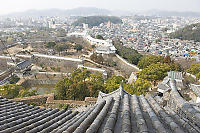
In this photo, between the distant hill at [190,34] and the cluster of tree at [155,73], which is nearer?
the cluster of tree at [155,73]

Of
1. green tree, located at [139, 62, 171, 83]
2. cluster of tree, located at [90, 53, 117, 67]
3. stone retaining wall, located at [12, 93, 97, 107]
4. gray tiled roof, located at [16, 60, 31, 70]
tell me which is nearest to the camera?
stone retaining wall, located at [12, 93, 97, 107]

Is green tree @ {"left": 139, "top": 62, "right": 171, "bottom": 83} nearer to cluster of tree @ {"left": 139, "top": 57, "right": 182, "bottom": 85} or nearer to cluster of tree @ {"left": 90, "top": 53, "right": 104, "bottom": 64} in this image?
cluster of tree @ {"left": 139, "top": 57, "right": 182, "bottom": 85}

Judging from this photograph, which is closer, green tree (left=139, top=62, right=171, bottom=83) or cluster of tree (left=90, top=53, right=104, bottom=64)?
green tree (left=139, top=62, right=171, bottom=83)

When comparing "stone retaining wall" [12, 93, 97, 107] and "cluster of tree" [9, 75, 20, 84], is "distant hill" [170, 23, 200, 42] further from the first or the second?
"cluster of tree" [9, 75, 20, 84]

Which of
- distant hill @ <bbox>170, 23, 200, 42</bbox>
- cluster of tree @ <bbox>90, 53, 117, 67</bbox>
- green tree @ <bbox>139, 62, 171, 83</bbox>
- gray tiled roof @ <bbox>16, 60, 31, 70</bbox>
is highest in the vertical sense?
distant hill @ <bbox>170, 23, 200, 42</bbox>

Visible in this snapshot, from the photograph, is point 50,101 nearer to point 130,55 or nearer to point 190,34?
point 130,55

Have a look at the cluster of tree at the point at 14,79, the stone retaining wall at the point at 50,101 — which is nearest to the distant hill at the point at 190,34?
the stone retaining wall at the point at 50,101

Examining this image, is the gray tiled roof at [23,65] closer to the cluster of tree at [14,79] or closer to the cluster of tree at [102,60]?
the cluster of tree at [14,79]

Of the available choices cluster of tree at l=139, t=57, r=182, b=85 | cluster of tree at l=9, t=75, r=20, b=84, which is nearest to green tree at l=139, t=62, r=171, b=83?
cluster of tree at l=139, t=57, r=182, b=85

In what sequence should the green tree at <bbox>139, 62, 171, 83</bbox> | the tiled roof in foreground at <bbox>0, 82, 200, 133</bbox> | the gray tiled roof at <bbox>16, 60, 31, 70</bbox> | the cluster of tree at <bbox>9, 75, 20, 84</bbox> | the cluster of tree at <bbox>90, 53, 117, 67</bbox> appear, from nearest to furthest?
the tiled roof in foreground at <bbox>0, 82, 200, 133</bbox> < the green tree at <bbox>139, 62, 171, 83</bbox> < the cluster of tree at <bbox>9, 75, 20, 84</bbox> < the gray tiled roof at <bbox>16, 60, 31, 70</bbox> < the cluster of tree at <bbox>90, 53, 117, 67</bbox>

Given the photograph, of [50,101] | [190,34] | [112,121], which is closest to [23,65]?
[50,101]

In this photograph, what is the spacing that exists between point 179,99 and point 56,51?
33.2 meters

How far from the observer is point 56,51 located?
33.9 metres

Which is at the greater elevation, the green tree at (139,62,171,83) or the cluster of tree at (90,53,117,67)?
the green tree at (139,62,171,83)
